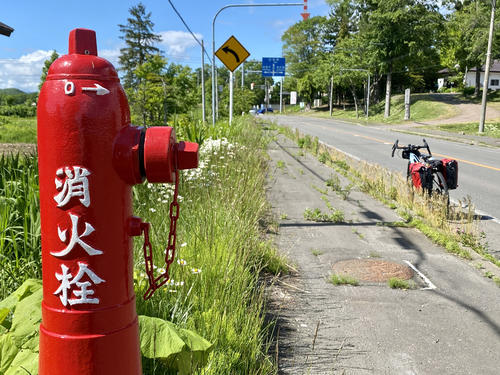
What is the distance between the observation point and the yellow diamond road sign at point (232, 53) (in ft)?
38.6

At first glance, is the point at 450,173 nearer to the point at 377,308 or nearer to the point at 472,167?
the point at 377,308

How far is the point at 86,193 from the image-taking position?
1251 mm

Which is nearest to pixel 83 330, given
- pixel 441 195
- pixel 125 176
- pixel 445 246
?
pixel 125 176

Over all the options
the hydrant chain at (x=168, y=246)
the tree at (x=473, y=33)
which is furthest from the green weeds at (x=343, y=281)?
the tree at (x=473, y=33)

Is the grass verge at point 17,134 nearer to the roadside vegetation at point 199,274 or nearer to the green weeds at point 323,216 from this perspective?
the green weeds at point 323,216

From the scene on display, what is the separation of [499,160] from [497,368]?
13770 millimetres

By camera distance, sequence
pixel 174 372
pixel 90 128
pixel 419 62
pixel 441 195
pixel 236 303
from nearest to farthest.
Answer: pixel 90 128, pixel 174 372, pixel 236 303, pixel 441 195, pixel 419 62

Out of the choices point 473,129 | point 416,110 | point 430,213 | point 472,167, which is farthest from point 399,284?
point 416,110

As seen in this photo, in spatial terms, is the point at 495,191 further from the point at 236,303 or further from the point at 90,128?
the point at 90,128

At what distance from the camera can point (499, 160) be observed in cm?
1466

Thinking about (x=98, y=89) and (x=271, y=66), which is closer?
(x=98, y=89)

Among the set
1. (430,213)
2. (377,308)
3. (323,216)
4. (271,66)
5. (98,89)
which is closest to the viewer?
(98,89)

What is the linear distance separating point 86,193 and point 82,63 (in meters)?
0.36

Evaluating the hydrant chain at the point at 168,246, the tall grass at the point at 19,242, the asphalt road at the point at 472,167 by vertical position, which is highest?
the hydrant chain at the point at 168,246
